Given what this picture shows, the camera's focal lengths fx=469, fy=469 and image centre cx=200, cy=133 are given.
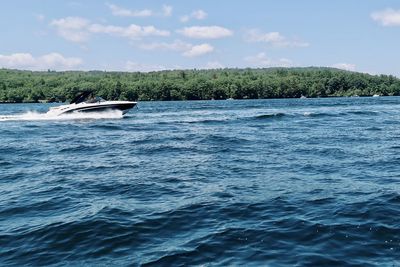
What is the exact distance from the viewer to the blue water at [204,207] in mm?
8484

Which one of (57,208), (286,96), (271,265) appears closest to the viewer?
(271,265)

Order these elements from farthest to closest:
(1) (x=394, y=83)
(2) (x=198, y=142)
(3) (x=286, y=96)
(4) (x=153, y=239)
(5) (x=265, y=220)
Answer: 1. (1) (x=394, y=83)
2. (3) (x=286, y=96)
3. (2) (x=198, y=142)
4. (5) (x=265, y=220)
5. (4) (x=153, y=239)

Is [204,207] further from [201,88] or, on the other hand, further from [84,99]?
[201,88]

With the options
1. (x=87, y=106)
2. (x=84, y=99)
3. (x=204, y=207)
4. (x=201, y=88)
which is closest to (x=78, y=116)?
(x=87, y=106)

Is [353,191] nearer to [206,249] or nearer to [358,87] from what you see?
[206,249]

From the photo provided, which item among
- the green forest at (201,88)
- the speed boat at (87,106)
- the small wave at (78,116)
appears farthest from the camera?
the green forest at (201,88)

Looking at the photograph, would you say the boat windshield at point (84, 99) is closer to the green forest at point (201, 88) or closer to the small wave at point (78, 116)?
the small wave at point (78, 116)

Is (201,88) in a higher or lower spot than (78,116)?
higher

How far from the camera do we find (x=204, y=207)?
11547 millimetres

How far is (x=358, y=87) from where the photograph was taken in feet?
611

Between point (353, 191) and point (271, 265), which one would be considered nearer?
point (271, 265)

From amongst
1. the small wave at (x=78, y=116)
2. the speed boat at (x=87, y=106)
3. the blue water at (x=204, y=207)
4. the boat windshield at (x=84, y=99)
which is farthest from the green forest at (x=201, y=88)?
the blue water at (x=204, y=207)

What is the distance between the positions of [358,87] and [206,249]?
189 m

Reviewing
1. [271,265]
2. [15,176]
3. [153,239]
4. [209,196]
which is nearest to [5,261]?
[153,239]
